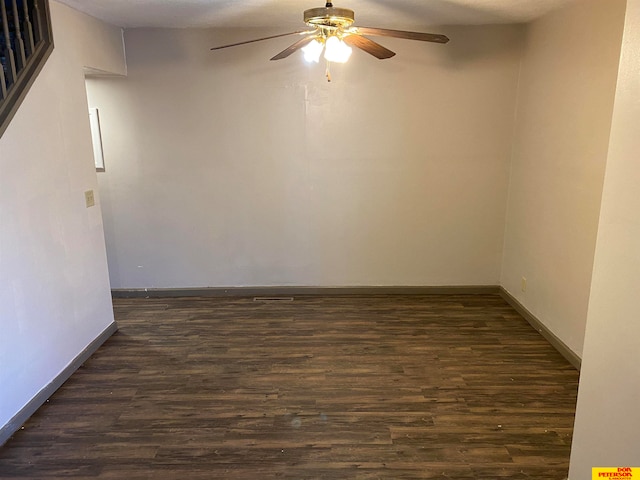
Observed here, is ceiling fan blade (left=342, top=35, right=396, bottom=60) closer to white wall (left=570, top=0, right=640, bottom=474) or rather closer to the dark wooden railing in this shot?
white wall (left=570, top=0, right=640, bottom=474)

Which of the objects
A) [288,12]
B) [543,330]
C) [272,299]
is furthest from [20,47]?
[543,330]

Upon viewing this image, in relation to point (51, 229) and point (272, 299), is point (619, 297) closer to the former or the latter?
point (51, 229)

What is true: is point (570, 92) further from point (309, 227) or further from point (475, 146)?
point (309, 227)

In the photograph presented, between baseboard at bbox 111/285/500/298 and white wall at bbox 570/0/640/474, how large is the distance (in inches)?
106

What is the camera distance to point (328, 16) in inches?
87.6

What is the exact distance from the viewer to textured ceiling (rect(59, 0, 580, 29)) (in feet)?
9.73

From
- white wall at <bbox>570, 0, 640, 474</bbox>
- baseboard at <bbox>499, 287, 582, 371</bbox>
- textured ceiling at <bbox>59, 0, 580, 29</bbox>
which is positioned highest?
textured ceiling at <bbox>59, 0, 580, 29</bbox>

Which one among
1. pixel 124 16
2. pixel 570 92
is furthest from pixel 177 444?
pixel 570 92

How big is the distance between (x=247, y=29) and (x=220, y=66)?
395 mm

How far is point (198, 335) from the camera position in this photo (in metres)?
3.56

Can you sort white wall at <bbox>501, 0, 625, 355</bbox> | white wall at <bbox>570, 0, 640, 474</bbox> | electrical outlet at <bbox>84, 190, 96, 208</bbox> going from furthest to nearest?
1. electrical outlet at <bbox>84, 190, 96, 208</bbox>
2. white wall at <bbox>501, 0, 625, 355</bbox>
3. white wall at <bbox>570, 0, 640, 474</bbox>

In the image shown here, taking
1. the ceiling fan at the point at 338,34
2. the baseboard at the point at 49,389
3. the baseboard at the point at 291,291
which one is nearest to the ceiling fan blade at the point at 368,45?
the ceiling fan at the point at 338,34

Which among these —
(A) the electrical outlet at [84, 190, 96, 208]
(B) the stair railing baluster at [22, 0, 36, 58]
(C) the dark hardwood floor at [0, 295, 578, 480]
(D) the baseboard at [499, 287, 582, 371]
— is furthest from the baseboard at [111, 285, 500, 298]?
(B) the stair railing baluster at [22, 0, 36, 58]

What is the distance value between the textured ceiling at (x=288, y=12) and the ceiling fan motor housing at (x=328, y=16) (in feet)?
2.43
